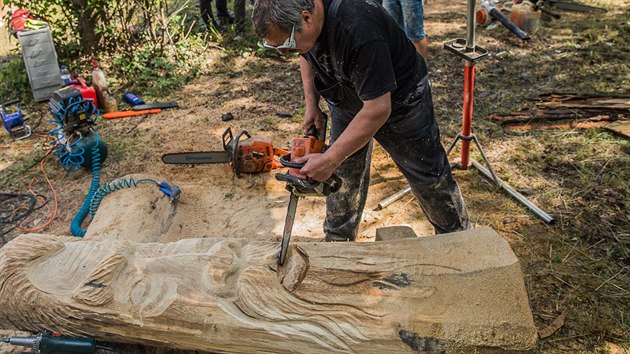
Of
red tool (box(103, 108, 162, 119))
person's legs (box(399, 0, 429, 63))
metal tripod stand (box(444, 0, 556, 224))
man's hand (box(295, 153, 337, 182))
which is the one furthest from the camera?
red tool (box(103, 108, 162, 119))

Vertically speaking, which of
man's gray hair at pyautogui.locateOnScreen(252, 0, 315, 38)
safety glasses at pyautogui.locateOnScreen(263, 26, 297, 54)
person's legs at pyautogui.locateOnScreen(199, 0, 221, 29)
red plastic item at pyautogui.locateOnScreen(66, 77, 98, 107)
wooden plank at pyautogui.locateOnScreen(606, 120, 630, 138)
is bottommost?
wooden plank at pyautogui.locateOnScreen(606, 120, 630, 138)

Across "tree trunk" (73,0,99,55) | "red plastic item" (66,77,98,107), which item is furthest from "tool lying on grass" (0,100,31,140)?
"tree trunk" (73,0,99,55)

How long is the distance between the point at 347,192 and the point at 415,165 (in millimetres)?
457

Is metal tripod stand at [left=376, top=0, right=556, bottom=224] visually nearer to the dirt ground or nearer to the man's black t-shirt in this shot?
the dirt ground

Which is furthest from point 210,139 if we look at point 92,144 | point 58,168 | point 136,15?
point 136,15

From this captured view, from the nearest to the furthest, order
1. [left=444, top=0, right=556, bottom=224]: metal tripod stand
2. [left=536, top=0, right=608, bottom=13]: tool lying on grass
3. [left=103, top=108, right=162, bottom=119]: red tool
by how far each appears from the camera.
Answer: [left=444, top=0, right=556, bottom=224]: metal tripod stand < [left=103, top=108, right=162, bottom=119]: red tool < [left=536, top=0, right=608, bottom=13]: tool lying on grass

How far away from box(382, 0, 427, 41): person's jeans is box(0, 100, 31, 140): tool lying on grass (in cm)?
357

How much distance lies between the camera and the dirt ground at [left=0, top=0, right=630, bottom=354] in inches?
117

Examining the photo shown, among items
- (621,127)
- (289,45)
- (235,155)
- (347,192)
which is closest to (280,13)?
(289,45)

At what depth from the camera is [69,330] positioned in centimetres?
220

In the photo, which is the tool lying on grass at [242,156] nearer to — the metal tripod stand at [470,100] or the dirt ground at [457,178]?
the dirt ground at [457,178]

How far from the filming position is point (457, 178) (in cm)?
397

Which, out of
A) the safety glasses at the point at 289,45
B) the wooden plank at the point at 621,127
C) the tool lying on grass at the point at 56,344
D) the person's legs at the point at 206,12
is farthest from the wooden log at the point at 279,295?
the person's legs at the point at 206,12

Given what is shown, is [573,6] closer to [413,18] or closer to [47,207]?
[413,18]
